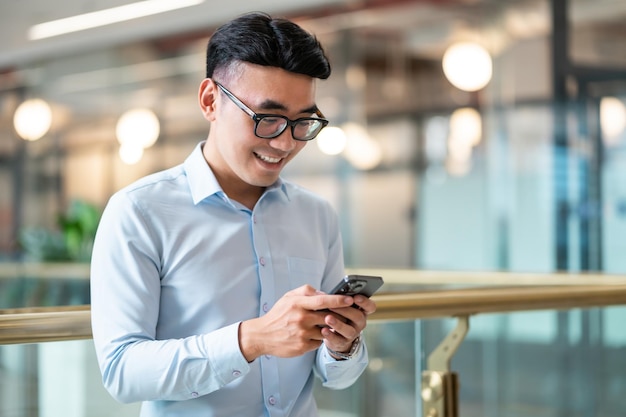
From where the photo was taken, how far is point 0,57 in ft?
36.3

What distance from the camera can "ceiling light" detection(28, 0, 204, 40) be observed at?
8.93 metres

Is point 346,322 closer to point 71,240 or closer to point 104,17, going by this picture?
point 104,17

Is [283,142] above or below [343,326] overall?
above

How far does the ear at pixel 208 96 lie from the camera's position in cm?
169

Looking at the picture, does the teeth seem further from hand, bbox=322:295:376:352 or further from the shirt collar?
hand, bbox=322:295:376:352

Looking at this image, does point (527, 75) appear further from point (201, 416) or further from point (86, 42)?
point (201, 416)

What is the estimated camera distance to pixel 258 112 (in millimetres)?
1614

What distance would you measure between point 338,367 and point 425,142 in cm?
689

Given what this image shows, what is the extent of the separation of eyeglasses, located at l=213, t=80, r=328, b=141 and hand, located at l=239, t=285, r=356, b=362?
309mm

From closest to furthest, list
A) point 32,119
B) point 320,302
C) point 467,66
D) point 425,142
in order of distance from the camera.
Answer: point 320,302
point 467,66
point 425,142
point 32,119

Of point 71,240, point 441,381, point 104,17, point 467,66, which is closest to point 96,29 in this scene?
point 104,17

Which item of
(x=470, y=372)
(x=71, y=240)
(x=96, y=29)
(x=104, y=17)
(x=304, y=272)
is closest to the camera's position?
(x=304, y=272)

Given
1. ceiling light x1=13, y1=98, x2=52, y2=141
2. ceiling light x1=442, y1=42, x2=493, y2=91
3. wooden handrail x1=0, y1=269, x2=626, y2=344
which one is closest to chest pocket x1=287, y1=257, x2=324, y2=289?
wooden handrail x1=0, y1=269, x2=626, y2=344

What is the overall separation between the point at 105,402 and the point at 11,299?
6043mm
